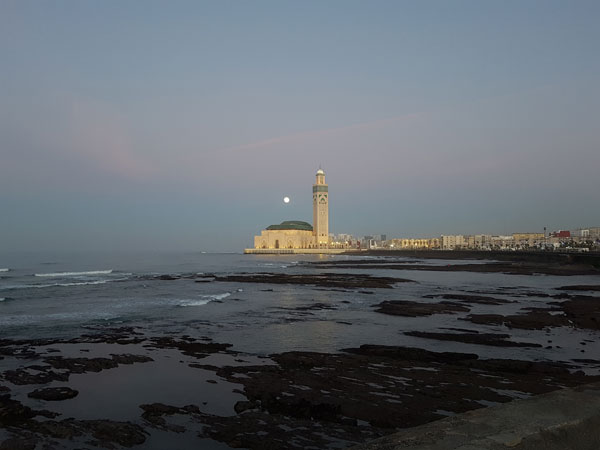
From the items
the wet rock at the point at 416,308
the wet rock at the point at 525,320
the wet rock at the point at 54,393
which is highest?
the wet rock at the point at 54,393

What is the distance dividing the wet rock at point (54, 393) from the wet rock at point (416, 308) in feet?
61.5

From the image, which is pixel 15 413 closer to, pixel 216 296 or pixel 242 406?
pixel 242 406

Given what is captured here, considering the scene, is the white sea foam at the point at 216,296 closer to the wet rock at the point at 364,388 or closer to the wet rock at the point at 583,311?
the wet rock at the point at 364,388

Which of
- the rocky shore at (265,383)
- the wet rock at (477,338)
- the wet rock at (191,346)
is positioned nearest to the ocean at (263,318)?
the rocky shore at (265,383)

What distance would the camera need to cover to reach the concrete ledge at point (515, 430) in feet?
14.1

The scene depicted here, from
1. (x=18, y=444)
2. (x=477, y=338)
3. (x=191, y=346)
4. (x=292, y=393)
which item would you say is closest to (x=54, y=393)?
(x=18, y=444)

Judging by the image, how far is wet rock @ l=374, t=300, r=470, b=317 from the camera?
27369 mm

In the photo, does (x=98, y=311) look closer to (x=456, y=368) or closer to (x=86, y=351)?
(x=86, y=351)

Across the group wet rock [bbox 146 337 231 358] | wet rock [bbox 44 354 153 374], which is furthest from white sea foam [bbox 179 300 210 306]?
wet rock [bbox 44 354 153 374]

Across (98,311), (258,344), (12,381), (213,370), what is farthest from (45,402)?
(98,311)

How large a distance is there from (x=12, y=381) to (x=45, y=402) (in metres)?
2.61

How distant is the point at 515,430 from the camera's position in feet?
15.1

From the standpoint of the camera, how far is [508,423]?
479cm

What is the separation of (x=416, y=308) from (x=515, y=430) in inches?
990
